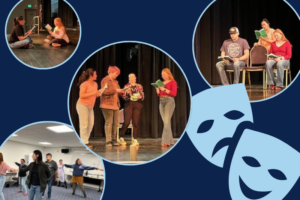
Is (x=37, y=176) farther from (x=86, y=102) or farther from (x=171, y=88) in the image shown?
(x=171, y=88)

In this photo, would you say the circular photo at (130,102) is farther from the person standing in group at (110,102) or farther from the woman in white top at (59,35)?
the woman in white top at (59,35)

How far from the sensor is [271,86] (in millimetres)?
4930

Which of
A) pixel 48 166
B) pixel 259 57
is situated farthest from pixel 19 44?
pixel 259 57

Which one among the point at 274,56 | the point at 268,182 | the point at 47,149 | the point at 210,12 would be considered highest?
the point at 210,12

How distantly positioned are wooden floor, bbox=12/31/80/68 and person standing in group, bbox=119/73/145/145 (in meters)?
0.59

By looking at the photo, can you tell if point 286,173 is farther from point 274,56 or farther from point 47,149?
point 47,149

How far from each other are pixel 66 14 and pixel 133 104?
3.26ft

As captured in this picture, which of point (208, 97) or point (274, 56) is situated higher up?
point (274, 56)

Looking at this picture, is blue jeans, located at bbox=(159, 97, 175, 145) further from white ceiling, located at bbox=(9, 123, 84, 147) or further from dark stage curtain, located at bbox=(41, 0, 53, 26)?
dark stage curtain, located at bbox=(41, 0, 53, 26)

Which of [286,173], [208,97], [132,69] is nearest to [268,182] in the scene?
[286,173]

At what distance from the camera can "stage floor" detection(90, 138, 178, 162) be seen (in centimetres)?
447

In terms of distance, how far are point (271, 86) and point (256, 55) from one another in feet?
1.14

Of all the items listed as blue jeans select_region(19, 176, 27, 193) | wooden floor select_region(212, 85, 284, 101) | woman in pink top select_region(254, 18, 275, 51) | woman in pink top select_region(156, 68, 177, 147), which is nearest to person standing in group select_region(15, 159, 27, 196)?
blue jeans select_region(19, 176, 27, 193)

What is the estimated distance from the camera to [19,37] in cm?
452
